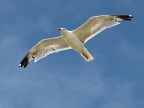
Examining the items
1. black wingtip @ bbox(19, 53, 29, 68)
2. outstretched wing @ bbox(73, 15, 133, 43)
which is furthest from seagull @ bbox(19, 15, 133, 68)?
black wingtip @ bbox(19, 53, 29, 68)

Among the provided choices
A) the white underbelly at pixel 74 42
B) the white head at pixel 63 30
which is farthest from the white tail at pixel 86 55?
the white head at pixel 63 30

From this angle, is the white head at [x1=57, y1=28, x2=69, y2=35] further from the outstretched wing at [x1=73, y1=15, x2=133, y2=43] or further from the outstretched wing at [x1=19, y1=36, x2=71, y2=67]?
the outstretched wing at [x1=19, y1=36, x2=71, y2=67]

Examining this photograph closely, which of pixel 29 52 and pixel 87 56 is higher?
pixel 29 52

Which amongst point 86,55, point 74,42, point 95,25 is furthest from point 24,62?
point 95,25

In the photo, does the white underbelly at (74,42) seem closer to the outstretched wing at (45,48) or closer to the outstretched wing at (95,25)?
the outstretched wing at (95,25)

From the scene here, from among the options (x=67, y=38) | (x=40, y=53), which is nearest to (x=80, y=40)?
(x=67, y=38)

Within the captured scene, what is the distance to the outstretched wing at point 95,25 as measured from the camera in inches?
964

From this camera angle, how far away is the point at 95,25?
2489cm

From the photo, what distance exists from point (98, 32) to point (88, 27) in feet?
1.36

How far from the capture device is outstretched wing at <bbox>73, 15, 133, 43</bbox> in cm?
2448

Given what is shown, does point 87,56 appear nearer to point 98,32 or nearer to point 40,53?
point 98,32

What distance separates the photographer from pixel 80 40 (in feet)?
82.2

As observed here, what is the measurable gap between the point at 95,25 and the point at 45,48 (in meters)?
2.51

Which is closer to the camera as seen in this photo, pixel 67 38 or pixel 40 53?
pixel 67 38
